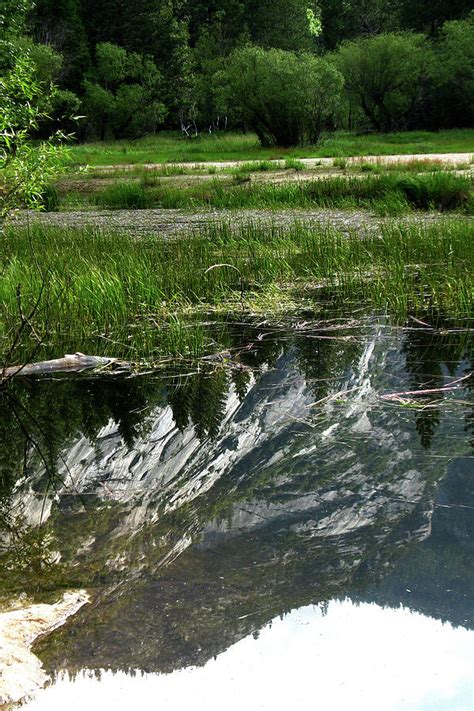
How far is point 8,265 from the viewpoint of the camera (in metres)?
8.55

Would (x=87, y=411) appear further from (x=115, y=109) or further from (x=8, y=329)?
(x=115, y=109)

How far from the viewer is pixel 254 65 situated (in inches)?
1180

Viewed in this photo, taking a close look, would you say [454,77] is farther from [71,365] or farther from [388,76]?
[71,365]

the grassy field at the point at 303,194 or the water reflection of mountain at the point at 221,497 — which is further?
the grassy field at the point at 303,194

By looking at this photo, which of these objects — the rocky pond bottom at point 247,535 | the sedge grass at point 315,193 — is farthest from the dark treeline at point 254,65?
the rocky pond bottom at point 247,535

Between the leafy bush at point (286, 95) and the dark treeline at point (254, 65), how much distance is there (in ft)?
0.13

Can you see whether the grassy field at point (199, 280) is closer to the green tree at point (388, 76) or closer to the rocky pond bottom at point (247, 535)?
the rocky pond bottom at point (247, 535)

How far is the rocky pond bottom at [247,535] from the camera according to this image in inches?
107

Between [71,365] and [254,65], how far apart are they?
85.6 ft

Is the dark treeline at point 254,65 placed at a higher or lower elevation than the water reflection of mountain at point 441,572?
higher

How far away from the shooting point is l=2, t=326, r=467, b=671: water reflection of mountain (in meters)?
3.02

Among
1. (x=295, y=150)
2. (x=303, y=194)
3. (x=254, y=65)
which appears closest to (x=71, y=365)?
(x=303, y=194)

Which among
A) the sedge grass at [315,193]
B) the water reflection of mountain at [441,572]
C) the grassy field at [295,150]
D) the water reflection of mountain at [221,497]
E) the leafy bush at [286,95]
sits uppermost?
the leafy bush at [286,95]

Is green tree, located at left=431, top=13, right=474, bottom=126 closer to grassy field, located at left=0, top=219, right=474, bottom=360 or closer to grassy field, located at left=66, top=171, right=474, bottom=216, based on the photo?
grassy field, located at left=66, top=171, right=474, bottom=216
